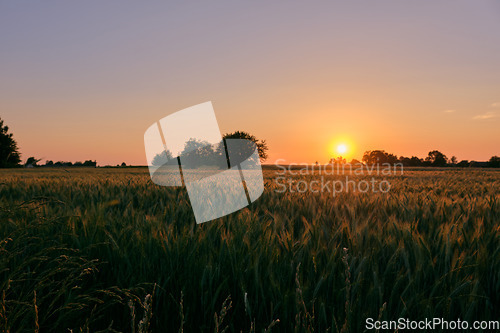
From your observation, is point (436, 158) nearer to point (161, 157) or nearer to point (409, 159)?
point (409, 159)

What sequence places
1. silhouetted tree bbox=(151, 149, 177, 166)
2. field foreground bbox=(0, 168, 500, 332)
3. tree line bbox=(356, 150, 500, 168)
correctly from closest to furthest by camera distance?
field foreground bbox=(0, 168, 500, 332) → silhouetted tree bbox=(151, 149, 177, 166) → tree line bbox=(356, 150, 500, 168)

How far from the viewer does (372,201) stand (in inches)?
157

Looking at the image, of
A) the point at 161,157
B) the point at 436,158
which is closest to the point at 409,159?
the point at 436,158

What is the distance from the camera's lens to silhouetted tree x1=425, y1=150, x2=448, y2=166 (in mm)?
83312

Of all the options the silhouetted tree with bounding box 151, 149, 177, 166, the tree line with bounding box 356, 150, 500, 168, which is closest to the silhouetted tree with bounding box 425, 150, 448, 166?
the tree line with bounding box 356, 150, 500, 168

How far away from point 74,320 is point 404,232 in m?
2.01

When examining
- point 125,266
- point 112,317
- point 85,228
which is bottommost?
point 112,317

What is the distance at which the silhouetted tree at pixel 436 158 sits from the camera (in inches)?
3280

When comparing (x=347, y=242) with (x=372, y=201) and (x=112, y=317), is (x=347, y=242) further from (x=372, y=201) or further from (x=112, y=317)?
(x=372, y=201)

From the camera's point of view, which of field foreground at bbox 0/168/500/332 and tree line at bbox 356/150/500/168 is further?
tree line at bbox 356/150/500/168

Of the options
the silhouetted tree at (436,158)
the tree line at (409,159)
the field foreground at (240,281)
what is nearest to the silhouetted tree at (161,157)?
the field foreground at (240,281)

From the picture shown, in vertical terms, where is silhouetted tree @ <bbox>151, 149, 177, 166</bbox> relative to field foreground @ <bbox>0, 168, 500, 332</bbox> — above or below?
above

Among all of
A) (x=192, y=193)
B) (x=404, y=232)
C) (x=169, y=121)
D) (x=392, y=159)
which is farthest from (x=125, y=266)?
(x=392, y=159)

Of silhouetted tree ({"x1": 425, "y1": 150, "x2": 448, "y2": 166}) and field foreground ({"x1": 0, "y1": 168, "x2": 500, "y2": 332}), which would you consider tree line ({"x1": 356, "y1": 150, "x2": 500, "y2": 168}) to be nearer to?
silhouetted tree ({"x1": 425, "y1": 150, "x2": 448, "y2": 166})
